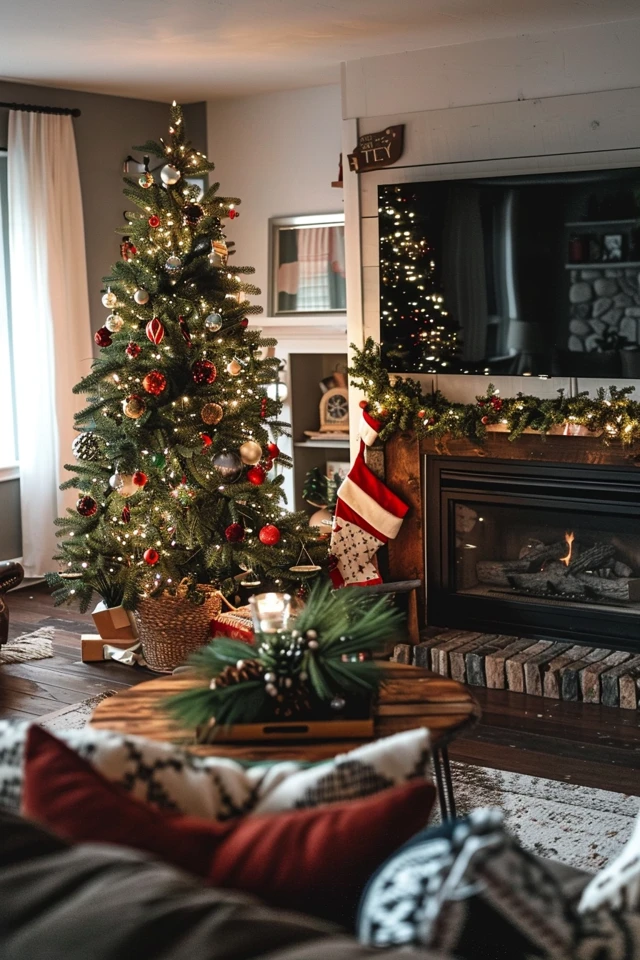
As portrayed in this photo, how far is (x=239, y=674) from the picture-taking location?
2223mm

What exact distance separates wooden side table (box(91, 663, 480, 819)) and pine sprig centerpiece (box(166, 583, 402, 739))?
0.19ft

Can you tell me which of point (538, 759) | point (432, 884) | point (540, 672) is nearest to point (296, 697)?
point (432, 884)

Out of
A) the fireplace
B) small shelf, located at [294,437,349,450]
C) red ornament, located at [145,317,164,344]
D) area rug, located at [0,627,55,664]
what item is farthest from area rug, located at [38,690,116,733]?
small shelf, located at [294,437,349,450]

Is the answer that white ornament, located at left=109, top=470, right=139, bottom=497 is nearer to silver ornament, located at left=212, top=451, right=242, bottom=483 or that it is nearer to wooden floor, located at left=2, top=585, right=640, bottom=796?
silver ornament, located at left=212, top=451, right=242, bottom=483

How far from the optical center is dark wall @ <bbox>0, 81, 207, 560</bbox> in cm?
584

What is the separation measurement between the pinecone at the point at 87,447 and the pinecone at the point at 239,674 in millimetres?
2380

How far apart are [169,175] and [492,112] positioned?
1.29 metres

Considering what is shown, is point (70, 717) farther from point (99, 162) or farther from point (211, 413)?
point (99, 162)

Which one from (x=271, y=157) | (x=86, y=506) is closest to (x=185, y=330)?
(x=86, y=506)

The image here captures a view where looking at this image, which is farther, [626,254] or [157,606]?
[157,606]

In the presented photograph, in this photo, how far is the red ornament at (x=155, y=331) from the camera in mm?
4211

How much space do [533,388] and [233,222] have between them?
257 cm

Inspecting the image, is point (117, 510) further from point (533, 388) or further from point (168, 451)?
point (533, 388)

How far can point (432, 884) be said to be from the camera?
1.14 metres
